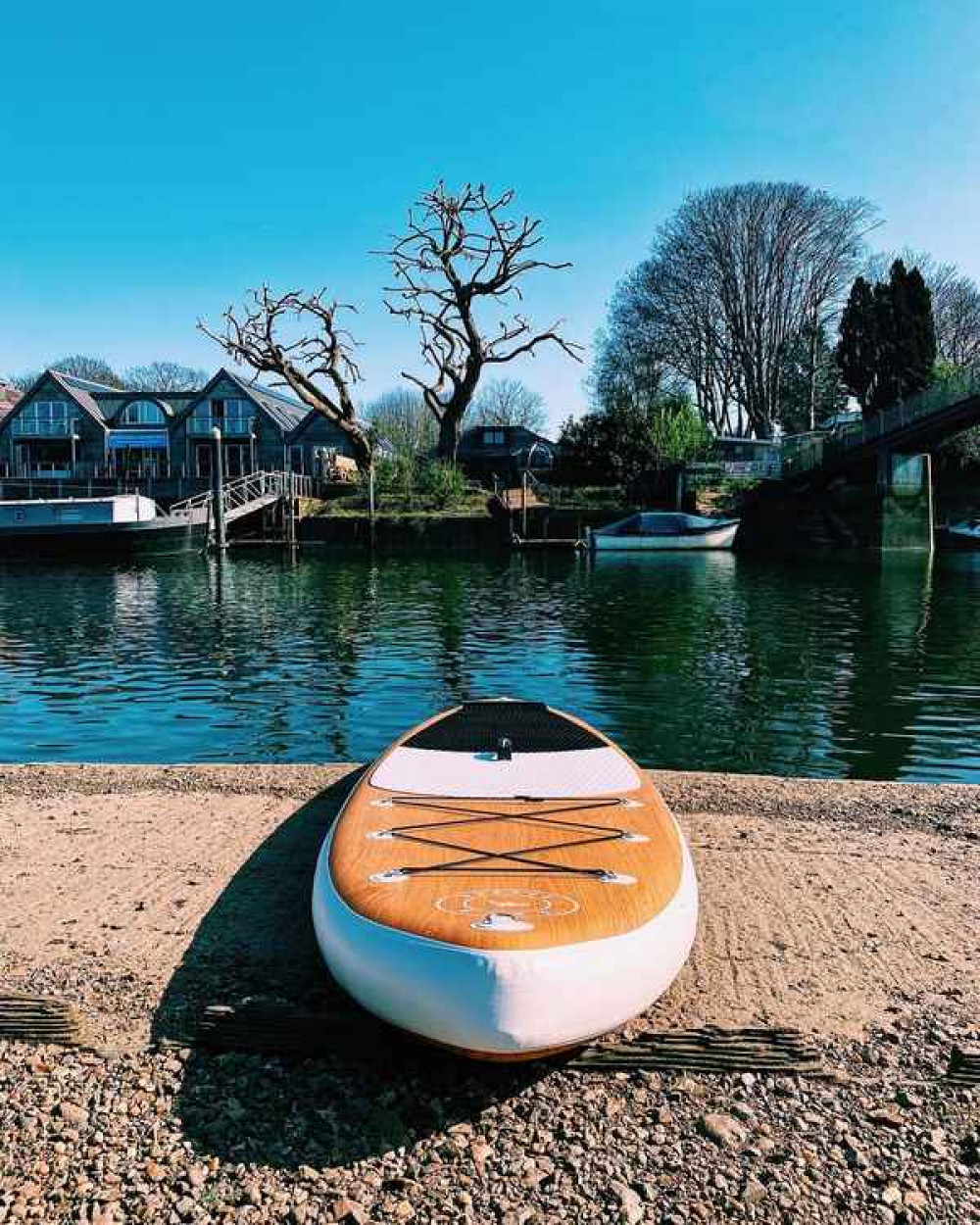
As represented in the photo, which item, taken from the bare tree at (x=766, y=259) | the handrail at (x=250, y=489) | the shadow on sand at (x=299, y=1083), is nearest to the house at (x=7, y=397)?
the handrail at (x=250, y=489)

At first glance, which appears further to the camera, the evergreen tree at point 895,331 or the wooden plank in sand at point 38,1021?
the evergreen tree at point 895,331

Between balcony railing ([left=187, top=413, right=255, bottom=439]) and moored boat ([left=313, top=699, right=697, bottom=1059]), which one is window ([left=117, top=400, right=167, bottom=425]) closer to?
balcony railing ([left=187, top=413, right=255, bottom=439])

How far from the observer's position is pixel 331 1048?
3389mm

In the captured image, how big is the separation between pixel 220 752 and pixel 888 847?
607 centimetres

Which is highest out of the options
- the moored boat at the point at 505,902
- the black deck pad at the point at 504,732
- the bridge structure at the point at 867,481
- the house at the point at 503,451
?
the house at the point at 503,451

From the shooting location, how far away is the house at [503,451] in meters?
63.3

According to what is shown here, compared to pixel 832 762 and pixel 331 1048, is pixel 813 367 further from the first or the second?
pixel 331 1048

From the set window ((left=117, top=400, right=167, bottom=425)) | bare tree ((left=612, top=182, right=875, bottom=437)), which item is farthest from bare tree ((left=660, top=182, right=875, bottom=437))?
window ((left=117, top=400, right=167, bottom=425))

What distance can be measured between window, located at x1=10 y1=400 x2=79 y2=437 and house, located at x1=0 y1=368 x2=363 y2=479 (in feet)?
0.20

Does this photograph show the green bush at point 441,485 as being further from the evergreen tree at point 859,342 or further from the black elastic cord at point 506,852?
the black elastic cord at point 506,852

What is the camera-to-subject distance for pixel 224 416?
5794 centimetres

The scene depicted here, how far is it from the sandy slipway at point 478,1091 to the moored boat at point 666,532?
34.0 m

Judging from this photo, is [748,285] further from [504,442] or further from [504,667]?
[504,667]

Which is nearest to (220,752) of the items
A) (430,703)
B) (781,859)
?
(430,703)
